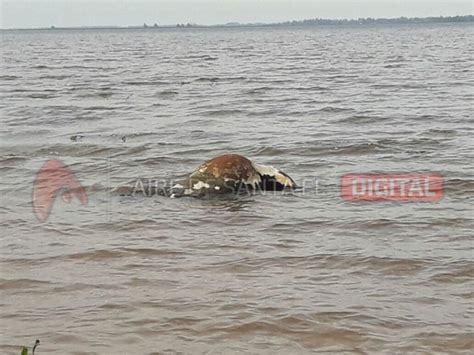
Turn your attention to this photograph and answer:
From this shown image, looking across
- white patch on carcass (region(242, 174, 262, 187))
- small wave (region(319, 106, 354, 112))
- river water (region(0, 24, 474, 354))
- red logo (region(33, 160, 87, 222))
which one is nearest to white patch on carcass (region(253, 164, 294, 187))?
white patch on carcass (region(242, 174, 262, 187))

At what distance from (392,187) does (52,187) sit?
14.7 feet

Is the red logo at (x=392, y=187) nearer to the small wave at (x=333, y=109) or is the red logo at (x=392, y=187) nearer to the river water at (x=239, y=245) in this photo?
the river water at (x=239, y=245)

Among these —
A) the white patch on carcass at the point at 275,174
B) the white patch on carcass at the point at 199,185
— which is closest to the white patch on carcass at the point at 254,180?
the white patch on carcass at the point at 275,174

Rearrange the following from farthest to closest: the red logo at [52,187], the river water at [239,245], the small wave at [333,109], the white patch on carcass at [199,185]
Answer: the small wave at [333,109]
the white patch on carcass at [199,185]
the red logo at [52,187]
the river water at [239,245]

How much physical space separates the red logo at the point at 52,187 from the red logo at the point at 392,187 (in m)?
3.45

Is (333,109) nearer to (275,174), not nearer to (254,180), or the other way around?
(275,174)

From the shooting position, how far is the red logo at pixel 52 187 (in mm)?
9148

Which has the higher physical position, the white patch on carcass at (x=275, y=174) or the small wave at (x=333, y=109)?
the small wave at (x=333, y=109)

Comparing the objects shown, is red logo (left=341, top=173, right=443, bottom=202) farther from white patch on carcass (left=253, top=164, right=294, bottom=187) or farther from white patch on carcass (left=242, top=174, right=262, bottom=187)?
white patch on carcass (left=242, top=174, right=262, bottom=187)

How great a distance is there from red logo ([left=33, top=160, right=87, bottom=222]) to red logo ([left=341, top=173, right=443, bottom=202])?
3.45m

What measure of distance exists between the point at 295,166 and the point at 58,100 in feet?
36.9

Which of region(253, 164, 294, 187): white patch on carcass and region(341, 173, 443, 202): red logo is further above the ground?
region(253, 164, 294, 187): white patch on carcass

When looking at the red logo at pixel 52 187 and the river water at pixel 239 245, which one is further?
the red logo at pixel 52 187

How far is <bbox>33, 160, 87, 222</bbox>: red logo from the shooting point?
915 cm
